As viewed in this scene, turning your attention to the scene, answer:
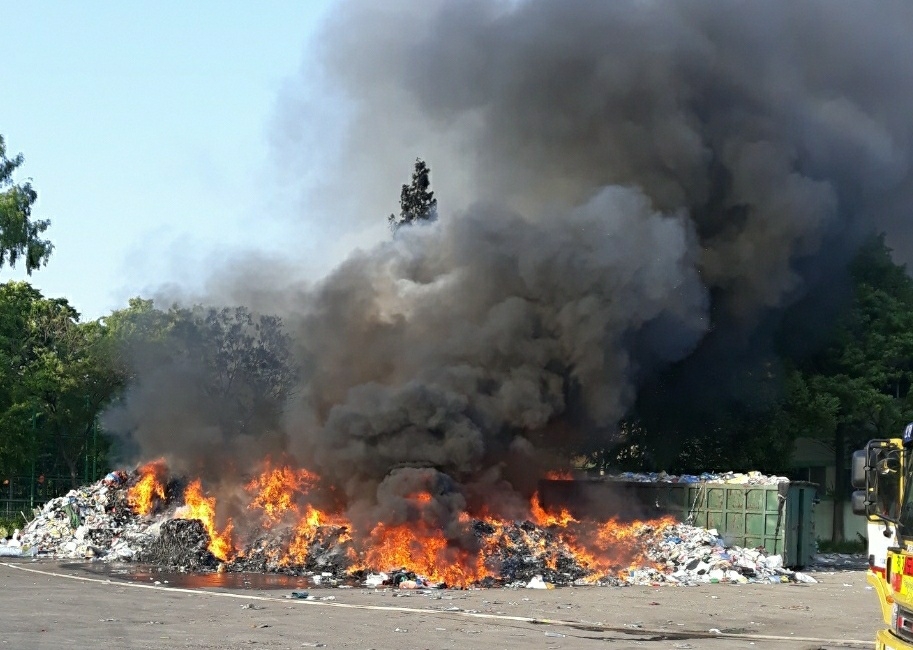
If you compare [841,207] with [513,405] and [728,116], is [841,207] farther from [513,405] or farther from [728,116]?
[513,405]

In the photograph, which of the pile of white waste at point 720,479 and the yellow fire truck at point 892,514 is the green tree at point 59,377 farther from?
the yellow fire truck at point 892,514

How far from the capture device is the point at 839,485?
124ft

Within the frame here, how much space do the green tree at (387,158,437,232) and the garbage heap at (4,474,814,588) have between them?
67.4 ft

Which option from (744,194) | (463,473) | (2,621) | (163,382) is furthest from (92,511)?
(744,194)

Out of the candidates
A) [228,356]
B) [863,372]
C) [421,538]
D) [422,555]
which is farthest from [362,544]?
[863,372]

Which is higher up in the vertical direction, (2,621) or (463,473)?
(463,473)

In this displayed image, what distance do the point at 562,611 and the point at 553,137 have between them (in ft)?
58.0

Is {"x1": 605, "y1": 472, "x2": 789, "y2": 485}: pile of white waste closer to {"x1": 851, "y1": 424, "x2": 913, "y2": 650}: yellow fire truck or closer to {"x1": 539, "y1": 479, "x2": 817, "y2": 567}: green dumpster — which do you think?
{"x1": 539, "y1": 479, "x2": 817, "y2": 567}: green dumpster

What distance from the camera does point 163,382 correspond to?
30.5 m

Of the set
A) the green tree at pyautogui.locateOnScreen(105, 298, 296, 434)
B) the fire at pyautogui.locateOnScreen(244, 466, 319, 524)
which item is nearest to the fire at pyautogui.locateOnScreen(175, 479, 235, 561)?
the fire at pyautogui.locateOnScreen(244, 466, 319, 524)

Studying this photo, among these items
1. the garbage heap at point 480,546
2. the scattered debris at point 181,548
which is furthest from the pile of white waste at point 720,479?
the scattered debris at point 181,548

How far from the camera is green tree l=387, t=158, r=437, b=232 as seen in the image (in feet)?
150

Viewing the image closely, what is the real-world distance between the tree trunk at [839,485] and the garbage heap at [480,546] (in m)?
13.1

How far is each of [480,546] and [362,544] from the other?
243 centimetres
